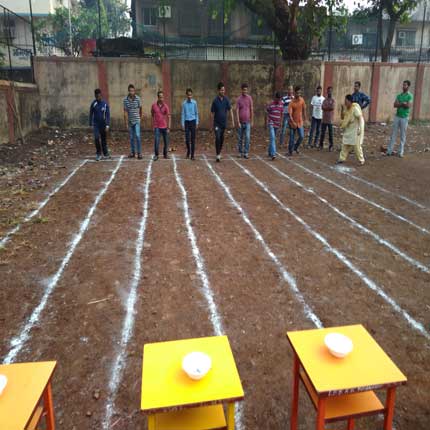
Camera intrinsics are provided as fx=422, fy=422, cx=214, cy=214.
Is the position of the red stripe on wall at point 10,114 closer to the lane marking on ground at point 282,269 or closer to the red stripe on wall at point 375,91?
the lane marking on ground at point 282,269

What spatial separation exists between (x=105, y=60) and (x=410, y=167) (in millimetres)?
11209

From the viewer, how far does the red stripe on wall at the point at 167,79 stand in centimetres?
1616

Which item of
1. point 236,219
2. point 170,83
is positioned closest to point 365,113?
point 170,83

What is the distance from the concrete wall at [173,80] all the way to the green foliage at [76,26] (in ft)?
18.4

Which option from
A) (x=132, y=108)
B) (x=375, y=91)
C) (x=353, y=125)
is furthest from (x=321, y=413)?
(x=375, y=91)

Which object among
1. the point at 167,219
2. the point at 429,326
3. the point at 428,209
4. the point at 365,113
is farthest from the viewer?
the point at 365,113

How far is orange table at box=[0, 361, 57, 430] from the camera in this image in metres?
1.87

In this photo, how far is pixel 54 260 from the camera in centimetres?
508

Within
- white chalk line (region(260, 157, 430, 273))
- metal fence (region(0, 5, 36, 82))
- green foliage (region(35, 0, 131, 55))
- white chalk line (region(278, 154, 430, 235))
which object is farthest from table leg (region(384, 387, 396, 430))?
green foliage (region(35, 0, 131, 55))

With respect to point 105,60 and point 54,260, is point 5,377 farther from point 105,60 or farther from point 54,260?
point 105,60

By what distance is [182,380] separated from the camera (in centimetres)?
215

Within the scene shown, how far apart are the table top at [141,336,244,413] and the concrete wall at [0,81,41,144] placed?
1102 cm

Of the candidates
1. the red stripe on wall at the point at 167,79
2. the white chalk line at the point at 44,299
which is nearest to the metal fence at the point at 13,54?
the red stripe on wall at the point at 167,79

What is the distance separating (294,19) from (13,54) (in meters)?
10.1
